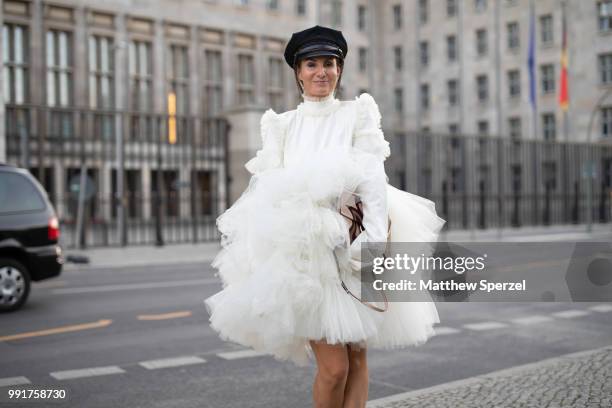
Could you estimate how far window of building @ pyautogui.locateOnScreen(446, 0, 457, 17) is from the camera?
57.0m

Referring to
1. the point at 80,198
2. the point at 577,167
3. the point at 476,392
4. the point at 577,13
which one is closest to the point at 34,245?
the point at 476,392

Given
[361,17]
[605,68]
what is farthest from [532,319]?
[361,17]

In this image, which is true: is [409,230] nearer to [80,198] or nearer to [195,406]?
[195,406]

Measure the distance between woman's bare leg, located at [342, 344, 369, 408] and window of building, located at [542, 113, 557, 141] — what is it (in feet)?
166

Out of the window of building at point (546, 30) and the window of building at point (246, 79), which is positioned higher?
the window of building at point (546, 30)

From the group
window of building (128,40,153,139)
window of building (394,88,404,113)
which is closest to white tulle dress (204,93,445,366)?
window of building (128,40,153,139)

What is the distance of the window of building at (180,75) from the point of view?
132ft

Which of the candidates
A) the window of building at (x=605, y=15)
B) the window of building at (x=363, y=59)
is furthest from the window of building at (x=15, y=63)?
the window of building at (x=605, y=15)

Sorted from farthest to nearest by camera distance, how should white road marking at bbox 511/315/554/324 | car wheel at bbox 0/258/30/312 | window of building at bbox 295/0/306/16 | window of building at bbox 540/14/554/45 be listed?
1. window of building at bbox 540/14/554/45
2. window of building at bbox 295/0/306/16
3. car wheel at bbox 0/258/30/312
4. white road marking at bbox 511/315/554/324

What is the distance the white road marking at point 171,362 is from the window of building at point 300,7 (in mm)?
40768

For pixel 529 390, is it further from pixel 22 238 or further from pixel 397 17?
pixel 397 17

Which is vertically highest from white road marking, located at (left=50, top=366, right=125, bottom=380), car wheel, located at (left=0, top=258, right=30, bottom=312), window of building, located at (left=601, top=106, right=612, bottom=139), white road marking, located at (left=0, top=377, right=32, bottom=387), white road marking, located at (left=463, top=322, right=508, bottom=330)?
window of building, located at (left=601, top=106, right=612, bottom=139)

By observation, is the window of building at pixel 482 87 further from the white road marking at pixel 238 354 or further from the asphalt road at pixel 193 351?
the white road marking at pixel 238 354

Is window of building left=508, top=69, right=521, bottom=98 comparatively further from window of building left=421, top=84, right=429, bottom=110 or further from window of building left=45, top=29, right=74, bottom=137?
window of building left=45, top=29, right=74, bottom=137
